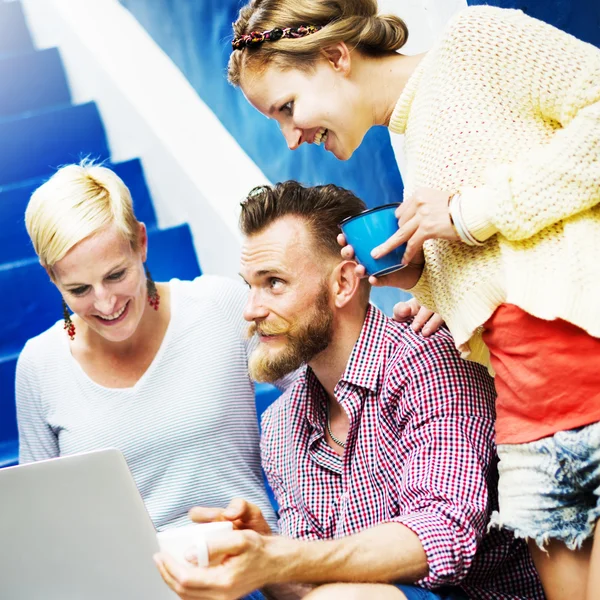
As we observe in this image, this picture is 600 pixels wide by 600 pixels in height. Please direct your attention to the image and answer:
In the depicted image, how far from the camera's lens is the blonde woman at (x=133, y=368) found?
201 cm

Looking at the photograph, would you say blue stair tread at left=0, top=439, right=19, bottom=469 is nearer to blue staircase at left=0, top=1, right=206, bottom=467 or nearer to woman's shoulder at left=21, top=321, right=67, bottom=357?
blue staircase at left=0, top=1, right=206, bottom=467

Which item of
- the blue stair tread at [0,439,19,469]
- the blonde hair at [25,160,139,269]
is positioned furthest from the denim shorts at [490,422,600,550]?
the blue stair tread at [0,439,19,469]

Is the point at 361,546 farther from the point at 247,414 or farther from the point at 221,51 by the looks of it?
the point at 221,51

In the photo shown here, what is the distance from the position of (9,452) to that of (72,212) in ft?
2.90

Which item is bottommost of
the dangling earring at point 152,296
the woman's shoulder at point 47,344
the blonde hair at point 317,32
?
the woman's shoulder at point 47,344

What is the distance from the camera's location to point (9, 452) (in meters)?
2.50

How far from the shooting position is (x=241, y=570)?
1.17m

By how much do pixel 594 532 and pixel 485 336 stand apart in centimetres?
33

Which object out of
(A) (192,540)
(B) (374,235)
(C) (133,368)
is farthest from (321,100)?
(C) (133,368)

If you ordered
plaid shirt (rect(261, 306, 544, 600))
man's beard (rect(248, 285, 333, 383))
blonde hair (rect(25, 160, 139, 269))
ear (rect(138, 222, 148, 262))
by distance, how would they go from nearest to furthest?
plaid shirt (rect(261, 306, 544, 600))
man's beard (rect(248, 285, 333, 383))
blonde hair (rect(25, 160, 139, 269))
ear (rect(138, 222, 148, 262))

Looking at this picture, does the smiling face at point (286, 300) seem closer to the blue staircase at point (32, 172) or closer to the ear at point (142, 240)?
the ear at point (142, 240)

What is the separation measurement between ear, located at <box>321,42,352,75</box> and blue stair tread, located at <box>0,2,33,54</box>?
1600 mm

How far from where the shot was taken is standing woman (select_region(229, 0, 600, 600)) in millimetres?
1202

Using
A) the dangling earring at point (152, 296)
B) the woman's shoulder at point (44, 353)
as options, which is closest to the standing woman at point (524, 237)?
the dangling earring at point (152, 296)
